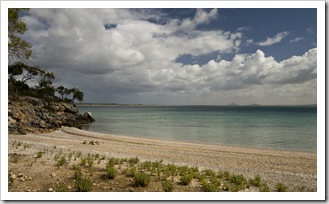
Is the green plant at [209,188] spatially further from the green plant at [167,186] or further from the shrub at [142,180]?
the shrub at [142,180]

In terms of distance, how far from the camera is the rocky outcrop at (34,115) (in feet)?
83.0

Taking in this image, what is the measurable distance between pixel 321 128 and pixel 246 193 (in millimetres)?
3032

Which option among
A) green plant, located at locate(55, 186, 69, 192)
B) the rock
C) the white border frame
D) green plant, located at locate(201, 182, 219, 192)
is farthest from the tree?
the rock

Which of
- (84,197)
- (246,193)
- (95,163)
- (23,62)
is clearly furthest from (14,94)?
(246,193)

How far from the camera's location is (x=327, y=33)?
8.14m

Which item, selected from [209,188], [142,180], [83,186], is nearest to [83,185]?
[83,186]

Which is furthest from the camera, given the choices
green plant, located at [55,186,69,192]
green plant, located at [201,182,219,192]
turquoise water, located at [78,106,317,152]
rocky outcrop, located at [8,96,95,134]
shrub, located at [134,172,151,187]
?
turquoise water, located at [78,106,317,152]

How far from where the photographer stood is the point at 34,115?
105 feet

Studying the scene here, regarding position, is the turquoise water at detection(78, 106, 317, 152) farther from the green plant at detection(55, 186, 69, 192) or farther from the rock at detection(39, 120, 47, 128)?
the rock at detection(39, 120, 47, 128)

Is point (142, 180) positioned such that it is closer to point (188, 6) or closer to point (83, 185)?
point (83, 185)

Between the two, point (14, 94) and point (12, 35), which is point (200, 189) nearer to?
point (12, 35)

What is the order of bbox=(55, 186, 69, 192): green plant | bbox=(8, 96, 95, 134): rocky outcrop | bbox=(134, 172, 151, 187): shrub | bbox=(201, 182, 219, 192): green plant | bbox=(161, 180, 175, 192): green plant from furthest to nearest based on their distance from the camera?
bbox=(8, 96, 95, 134): rocky outcrop, bbox=(134, 172, 151, 187): shrub, bbox=(201, 182, 219, 192): green plant, bbox=(161, 180, 175, 192): green plant, bbox=(55, 186, 69, 192): green plant

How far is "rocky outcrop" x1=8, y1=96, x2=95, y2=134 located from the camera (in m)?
25.3

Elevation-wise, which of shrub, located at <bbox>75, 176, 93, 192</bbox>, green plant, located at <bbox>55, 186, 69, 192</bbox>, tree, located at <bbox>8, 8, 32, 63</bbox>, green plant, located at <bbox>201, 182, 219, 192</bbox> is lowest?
green plant, located at <bbox>201, 182, 219, 192</bbox>
